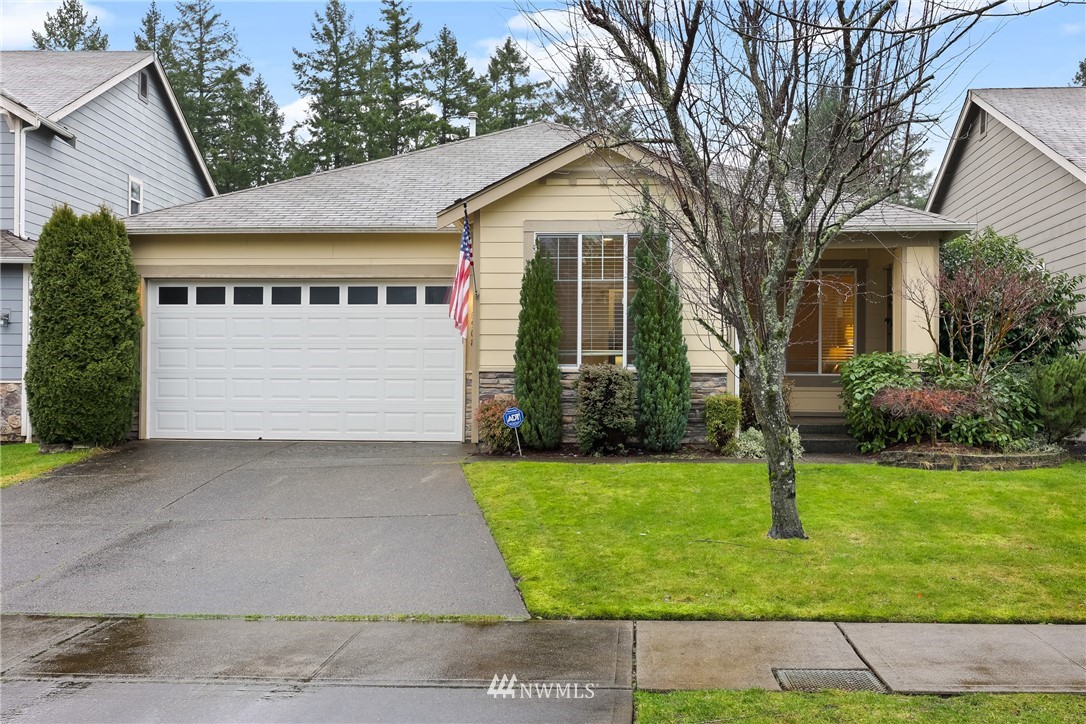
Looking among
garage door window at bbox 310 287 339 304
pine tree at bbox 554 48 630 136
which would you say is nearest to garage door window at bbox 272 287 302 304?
garage door window at bbox 310 287 339 304

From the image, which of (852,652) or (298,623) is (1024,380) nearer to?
(852,652)

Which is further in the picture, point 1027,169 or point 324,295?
point 1027,169

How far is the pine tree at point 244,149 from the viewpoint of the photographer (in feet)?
97.9

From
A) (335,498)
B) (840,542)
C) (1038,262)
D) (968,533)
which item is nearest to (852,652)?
(840,542)

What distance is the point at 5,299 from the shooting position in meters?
11.7

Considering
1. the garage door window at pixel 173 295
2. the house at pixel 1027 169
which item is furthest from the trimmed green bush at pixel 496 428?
the house at pixel 1027 169

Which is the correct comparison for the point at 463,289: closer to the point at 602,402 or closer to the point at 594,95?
the point at 602,402

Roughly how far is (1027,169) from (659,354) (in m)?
8.12

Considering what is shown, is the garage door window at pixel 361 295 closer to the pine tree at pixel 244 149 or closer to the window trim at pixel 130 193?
the window trim at pixel 130 193

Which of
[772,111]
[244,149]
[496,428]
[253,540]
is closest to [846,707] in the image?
[772,111]

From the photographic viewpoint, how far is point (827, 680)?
3.84 m

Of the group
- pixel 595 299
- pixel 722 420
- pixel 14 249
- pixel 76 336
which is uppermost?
pixel 14 249

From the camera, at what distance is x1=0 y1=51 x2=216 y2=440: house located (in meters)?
11.8

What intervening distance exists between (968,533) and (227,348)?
32.8 feet
